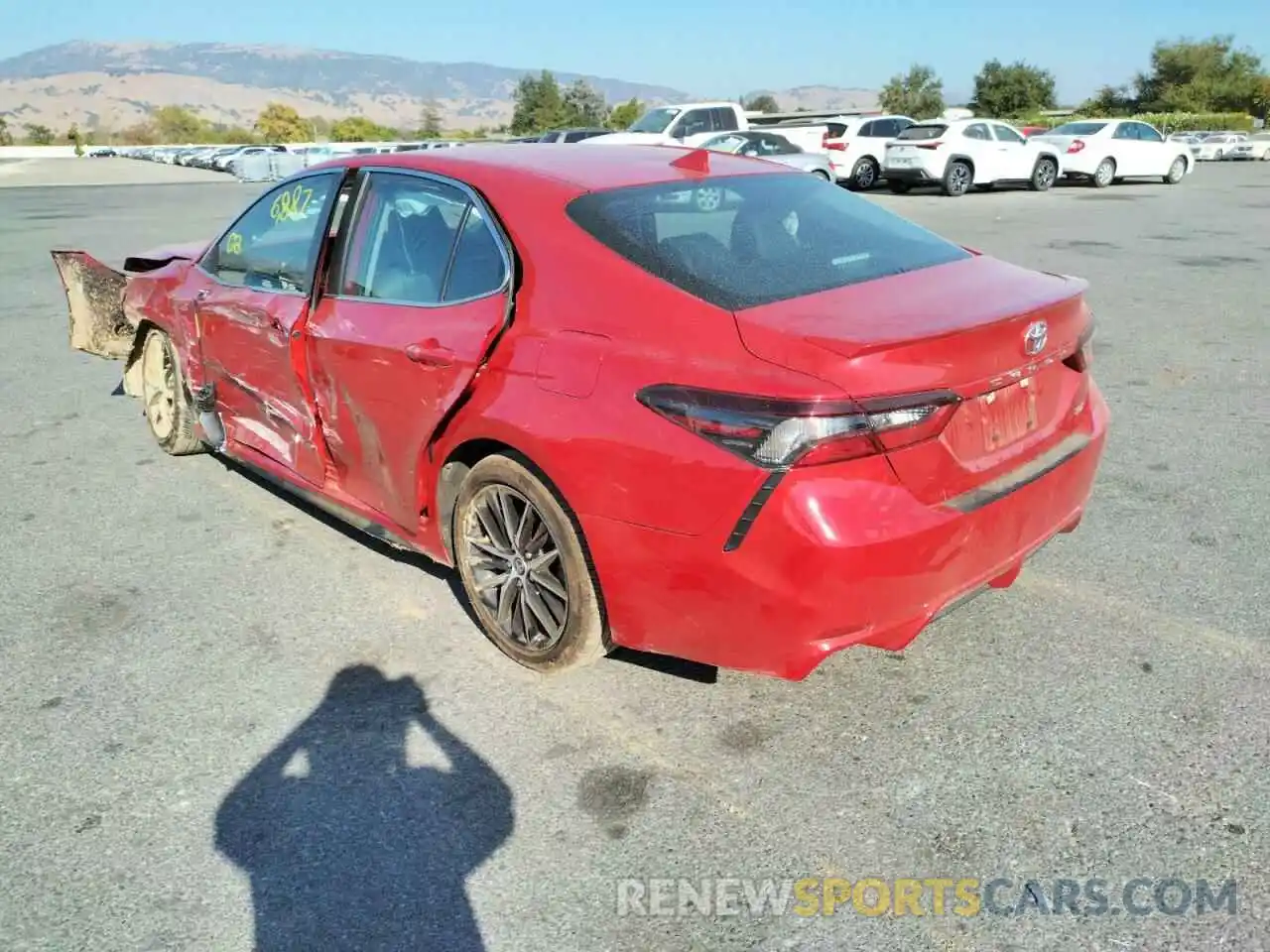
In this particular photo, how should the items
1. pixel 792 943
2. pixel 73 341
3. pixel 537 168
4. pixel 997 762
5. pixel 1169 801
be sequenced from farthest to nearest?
pixel 73 341, pixel 537 168, pixel 997 762, pixel 1169 801, pixel 792 943

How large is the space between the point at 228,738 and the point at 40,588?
63.0 inches

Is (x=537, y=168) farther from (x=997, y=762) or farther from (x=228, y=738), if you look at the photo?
(x=997, y=762)

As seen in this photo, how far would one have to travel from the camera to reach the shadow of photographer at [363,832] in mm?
2293

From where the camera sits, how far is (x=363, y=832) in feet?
8.52

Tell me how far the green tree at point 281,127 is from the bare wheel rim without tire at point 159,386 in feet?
334

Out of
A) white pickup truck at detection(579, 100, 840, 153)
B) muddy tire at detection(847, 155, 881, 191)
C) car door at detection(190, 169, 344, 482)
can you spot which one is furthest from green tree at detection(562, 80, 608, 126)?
car door at detection(190, 169, 344, 482)

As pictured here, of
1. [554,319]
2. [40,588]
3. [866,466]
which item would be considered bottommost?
[40,588]

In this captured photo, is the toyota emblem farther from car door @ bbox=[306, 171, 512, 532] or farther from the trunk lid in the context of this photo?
Answer: car door @ bbox=[306, 171, 512, 532]

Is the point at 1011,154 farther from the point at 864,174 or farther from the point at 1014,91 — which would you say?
the point at 1014,91

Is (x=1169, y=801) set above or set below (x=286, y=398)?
below

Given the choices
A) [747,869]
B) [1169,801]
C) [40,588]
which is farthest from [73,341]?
[1169,801]

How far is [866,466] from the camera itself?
2494 mm

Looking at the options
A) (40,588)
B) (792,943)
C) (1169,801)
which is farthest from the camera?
(40,588)

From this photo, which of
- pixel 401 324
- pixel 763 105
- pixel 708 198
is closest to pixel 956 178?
pixel 708 198
